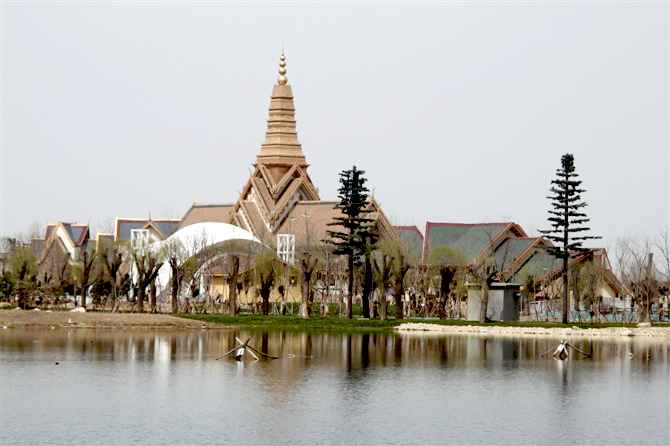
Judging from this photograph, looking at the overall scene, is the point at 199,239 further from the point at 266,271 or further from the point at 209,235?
the point at 266,271

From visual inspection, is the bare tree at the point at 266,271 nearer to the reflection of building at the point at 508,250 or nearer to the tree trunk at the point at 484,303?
the reflection of building at the point at 508,250

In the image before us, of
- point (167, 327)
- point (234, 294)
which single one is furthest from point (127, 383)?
point (234, 294)

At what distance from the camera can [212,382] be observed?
4503cm

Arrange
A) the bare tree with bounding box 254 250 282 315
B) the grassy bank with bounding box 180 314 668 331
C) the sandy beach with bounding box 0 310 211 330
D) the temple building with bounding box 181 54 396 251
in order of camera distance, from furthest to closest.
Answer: the temple building with bounding box 181 54 396 251 → the bare tree with bounding box 254 250 282 315 → the grassy bank with bounding box 180 314 668 331 → the sandy beach with bounding box 0 310 211 330

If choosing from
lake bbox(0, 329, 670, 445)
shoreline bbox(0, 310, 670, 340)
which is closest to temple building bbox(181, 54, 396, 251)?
shoreline bbox(0, 310, 670, 340)

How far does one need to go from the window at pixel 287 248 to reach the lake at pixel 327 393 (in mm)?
39072

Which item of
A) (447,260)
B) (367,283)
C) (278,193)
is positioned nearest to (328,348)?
(367,283)

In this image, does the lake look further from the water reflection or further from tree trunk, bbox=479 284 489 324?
tree trunk, bbox=479 284 489 324

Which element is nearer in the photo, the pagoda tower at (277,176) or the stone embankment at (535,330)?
the stone embankment at (535,330)

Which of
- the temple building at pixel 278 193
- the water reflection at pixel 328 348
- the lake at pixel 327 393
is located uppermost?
the temple building at pixel 278 193

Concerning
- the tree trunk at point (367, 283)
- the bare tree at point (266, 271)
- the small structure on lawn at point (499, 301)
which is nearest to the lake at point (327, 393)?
the small structure on lawn at point (499, 301)

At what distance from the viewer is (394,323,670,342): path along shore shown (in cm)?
6850

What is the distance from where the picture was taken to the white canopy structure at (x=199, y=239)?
98625 millimetres

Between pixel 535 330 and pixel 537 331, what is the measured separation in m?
0.10
